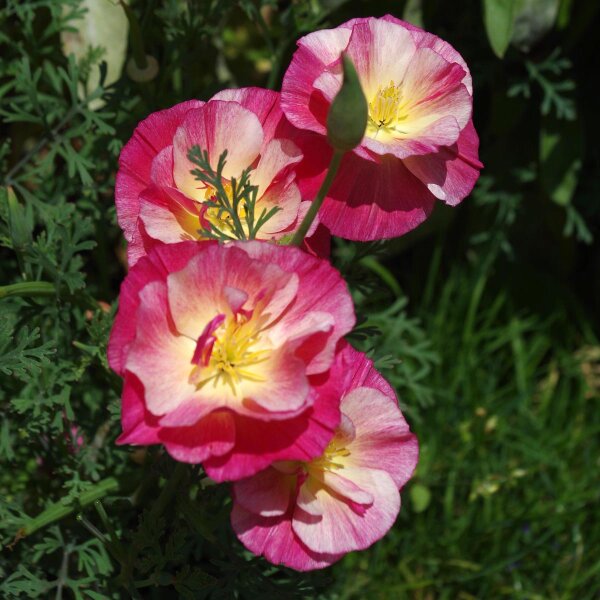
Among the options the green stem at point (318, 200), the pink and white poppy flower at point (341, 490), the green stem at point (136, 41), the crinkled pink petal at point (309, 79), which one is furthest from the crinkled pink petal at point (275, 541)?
the green stem at point (136, 41)

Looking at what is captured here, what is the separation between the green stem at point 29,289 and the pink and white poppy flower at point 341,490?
1.11 ft

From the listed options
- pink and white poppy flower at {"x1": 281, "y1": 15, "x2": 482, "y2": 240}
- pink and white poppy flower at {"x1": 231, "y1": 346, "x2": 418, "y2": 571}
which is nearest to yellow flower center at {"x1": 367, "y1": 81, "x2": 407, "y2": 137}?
Result: pink and white poppy flower at {"x1": 281, "y1": 15, "x2": 482, "y2": 240}

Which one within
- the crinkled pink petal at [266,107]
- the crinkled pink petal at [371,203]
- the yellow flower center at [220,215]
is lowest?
the yellow flower center at [220,215]

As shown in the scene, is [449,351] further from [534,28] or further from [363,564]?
[534,28]

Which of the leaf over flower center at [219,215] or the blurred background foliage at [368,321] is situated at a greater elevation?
the leaf over flower center at [219,215]

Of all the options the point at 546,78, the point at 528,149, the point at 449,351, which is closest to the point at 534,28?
the point at 546,78

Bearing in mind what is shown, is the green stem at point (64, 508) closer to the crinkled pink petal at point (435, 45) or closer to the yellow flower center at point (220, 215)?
the yellow flower center at point (220, 215)

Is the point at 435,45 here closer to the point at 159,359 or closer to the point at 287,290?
the point at 287,290

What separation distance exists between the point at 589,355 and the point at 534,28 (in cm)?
73

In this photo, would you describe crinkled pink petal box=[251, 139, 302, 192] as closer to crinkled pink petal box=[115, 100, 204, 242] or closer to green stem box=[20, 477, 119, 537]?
crinkled pink petal box=[115, 100, 204, 242]

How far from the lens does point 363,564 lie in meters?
1.57

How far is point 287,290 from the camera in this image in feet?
2.36

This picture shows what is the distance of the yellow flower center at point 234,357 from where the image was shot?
2.39 feet

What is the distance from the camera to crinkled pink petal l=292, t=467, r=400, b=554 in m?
0.76
